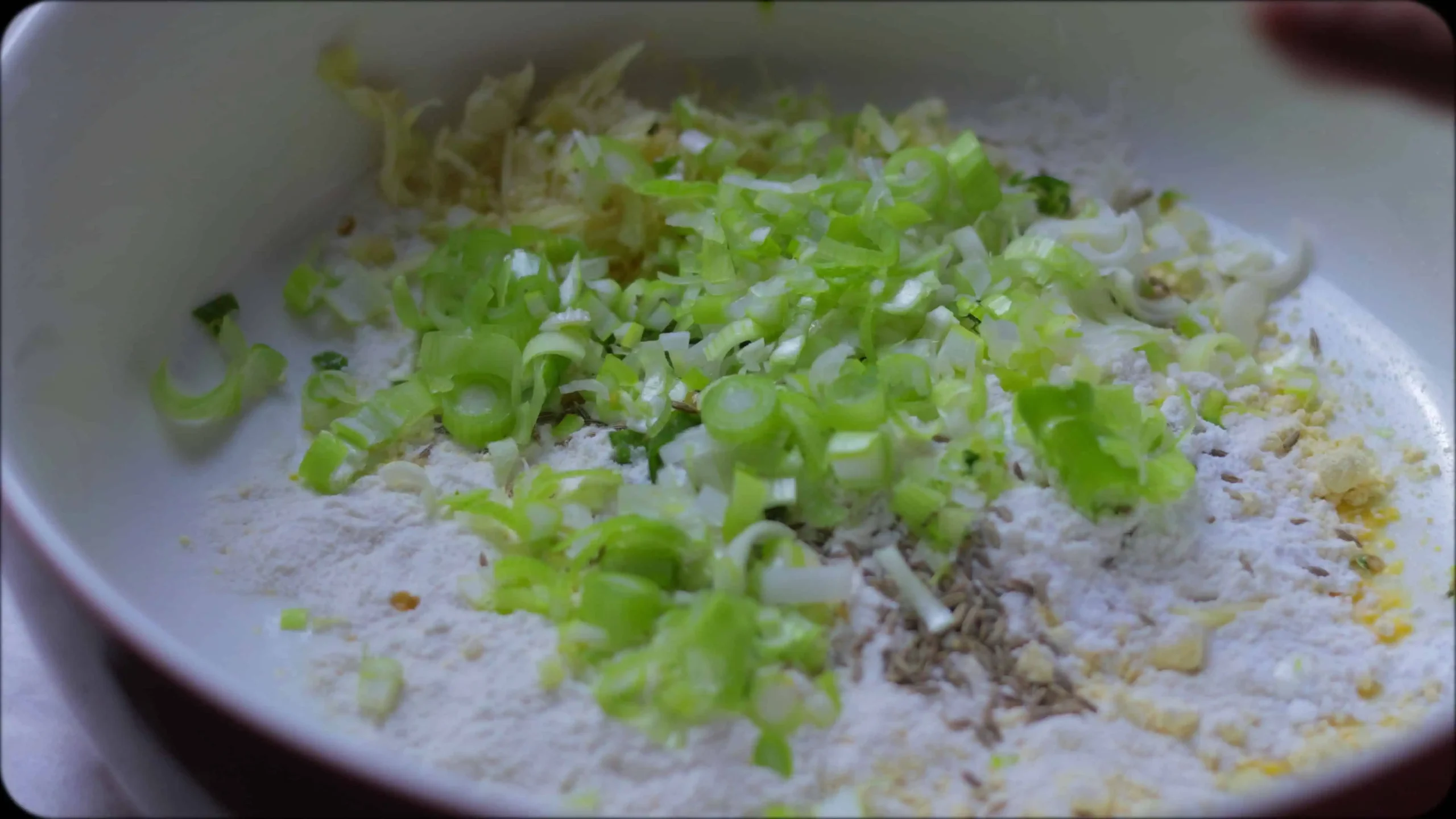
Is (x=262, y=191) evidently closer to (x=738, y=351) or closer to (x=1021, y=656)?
(x=738, y=351)

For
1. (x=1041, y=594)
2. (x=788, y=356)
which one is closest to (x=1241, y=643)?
(x=1041, y=594)

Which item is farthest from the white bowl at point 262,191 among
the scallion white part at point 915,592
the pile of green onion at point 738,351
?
the scallion white part at point 915,592

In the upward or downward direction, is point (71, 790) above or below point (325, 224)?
below

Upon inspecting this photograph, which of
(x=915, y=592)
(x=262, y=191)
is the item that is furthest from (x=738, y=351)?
(x=262, y=191)

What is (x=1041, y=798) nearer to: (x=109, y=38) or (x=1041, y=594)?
(x=1041, y=594)

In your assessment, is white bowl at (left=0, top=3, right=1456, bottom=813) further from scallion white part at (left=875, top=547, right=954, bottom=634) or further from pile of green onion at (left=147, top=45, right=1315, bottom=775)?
scallion white part at (left=875, top=547, right=954, bottom=634)

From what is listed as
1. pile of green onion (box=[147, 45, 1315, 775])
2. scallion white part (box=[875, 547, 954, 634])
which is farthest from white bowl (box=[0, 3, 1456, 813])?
scallion white part (box=[875, 547, 954, 634])
